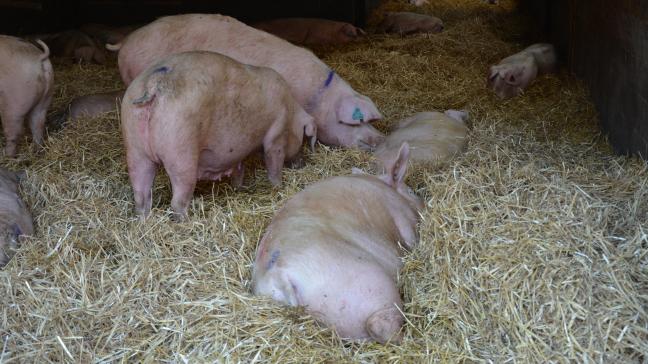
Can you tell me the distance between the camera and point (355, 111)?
246 inches

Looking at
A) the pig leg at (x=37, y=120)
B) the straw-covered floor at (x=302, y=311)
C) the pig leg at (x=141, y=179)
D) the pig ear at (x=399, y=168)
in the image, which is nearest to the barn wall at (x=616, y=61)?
the straw-covered floor at (x=302, y=311)

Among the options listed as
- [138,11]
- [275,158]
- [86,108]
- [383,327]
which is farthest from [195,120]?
[138,11]

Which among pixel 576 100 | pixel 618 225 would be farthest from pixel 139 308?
pixel 576 100

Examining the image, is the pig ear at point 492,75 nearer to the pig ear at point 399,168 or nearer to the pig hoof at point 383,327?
the pig ear at point 399,168

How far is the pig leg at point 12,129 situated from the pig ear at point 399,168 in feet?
10.3

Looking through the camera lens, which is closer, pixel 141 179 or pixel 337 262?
pixel 337 262

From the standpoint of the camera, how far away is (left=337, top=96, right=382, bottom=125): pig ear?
246 inches

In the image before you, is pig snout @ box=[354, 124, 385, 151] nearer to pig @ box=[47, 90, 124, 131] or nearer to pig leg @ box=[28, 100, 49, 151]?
pig @ box=[47, 90, 124, 131]

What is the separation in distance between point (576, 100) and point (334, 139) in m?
2.49

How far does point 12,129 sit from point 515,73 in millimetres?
4806

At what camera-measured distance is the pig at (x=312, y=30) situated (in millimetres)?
11039

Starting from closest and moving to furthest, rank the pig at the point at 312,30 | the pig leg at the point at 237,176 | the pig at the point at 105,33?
the pig leg at the point at 237,176 < the pig at the point at 105,33 < the pig at the point at 312,30

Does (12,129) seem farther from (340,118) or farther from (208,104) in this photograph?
(340,118)

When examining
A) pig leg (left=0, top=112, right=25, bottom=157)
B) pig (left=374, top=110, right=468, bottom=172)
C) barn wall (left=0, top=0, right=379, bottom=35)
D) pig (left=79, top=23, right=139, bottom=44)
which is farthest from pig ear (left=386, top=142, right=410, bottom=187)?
barn wall (left=0, top=0, right=379, bottom=35)
